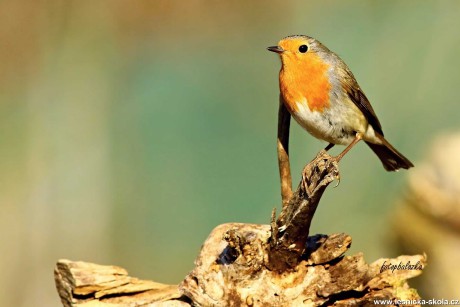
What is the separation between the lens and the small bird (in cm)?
383

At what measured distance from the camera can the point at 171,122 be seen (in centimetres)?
605

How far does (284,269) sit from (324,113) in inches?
32.7

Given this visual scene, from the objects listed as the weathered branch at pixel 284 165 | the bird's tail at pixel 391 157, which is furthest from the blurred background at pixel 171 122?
the weathered branch at pixel 284 165

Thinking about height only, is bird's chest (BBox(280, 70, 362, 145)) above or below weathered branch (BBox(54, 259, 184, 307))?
above

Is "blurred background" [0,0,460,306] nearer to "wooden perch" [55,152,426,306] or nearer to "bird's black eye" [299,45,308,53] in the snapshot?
"bird's black eye" [299,45,308,53]

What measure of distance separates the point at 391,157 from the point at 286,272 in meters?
1.23

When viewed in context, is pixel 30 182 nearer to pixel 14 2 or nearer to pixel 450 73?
pixel 14 2

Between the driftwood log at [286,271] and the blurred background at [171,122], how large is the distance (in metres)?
1.97

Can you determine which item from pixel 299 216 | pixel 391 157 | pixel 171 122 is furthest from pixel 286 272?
pixel 171 122

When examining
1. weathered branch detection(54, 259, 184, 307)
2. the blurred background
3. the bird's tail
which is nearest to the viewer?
weathered branch detection(54, 259, 184, 307)

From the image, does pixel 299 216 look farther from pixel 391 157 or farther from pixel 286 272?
pixel 391 157

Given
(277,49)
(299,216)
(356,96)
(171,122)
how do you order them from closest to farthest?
(299,216) < (277,49) < (356,96) < (171,122)

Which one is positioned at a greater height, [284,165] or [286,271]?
[284,165]

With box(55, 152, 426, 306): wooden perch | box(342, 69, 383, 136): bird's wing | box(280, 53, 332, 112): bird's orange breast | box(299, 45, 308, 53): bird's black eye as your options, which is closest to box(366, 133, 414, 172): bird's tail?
box(342, 69, 383, 136): bird's wing
